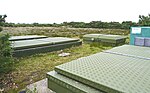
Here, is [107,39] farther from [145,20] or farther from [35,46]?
[145,20]

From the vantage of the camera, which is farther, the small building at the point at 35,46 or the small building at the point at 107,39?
the small building at the point at 107,39

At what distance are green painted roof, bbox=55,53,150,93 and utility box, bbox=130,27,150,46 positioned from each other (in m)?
1.91

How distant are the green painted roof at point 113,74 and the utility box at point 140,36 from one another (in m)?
1.91

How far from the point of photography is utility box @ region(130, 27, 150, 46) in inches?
158

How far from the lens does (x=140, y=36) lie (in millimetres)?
4176

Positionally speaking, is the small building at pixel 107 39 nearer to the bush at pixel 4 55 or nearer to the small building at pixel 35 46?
the small building at pixel 35 46

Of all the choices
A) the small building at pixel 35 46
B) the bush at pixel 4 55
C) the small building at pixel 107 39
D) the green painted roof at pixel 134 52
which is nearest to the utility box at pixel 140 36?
the green painted roof at pixel 134 52

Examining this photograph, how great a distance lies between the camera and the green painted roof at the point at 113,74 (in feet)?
4.90

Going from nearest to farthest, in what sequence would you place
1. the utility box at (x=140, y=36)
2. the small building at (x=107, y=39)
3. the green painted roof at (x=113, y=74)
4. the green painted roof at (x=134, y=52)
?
the green painted roof at (x=113, y=74), the green painted roof at (x=134, y=52), the utility box at (x=140, y=36), the small building at (x=107, y=39)

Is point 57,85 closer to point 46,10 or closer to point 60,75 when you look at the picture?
point 60,75

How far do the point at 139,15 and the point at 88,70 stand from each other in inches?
402

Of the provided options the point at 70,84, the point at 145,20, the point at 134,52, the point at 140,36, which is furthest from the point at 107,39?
the point at 70,84

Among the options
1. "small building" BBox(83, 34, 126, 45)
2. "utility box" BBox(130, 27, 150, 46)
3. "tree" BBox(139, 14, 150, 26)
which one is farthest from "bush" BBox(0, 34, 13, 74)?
"tree" BBox(139, 14, 150, 26)

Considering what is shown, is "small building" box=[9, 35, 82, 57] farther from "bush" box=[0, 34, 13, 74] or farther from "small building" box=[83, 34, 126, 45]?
"small building" box=[83, 34, 126, 45]
